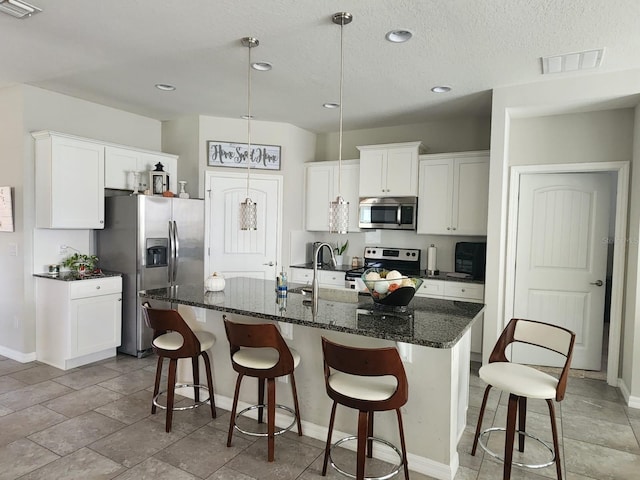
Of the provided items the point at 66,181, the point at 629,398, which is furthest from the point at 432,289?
the point at 66,181

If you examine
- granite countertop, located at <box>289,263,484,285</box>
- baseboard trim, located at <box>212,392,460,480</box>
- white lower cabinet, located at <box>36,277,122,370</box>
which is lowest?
baseboard trim, located at <box>212,392,460,480</box>

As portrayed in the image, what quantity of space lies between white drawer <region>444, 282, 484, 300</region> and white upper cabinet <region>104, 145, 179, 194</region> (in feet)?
11.6

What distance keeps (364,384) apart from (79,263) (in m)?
3.42

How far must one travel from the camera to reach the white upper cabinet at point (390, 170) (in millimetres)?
4789

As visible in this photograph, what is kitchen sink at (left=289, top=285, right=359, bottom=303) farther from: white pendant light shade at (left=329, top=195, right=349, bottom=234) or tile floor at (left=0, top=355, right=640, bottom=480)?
tile floor at (left=0, top=355, right=640, bottom=480)

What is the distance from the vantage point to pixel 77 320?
13.0 feet

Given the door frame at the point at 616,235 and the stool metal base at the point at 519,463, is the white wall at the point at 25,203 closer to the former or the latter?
the stool metal base at the point at 519,463

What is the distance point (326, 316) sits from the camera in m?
2.39

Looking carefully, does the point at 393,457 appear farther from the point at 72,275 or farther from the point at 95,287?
the point at 72,275

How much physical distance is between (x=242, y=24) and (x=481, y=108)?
2861 millimetres

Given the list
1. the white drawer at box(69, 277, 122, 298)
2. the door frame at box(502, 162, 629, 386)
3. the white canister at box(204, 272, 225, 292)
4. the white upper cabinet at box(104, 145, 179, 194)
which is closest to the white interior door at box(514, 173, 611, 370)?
the door frame at box(502, 162, 629, 386)

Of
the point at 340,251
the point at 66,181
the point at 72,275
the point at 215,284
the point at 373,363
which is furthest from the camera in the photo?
the point at 340,251

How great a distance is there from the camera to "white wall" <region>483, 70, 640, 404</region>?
11.0ft

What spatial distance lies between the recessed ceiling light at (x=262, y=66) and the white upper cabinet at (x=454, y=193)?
7.07 feet
